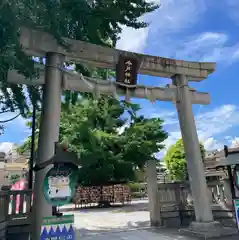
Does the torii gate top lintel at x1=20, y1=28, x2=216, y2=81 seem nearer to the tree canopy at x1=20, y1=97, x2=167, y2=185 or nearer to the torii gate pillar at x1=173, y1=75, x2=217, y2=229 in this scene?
the torii gate pillar at x1=173, y1=75, x2=217, y2=229

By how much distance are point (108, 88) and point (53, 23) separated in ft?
8.31

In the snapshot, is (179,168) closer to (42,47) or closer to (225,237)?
(225,237)

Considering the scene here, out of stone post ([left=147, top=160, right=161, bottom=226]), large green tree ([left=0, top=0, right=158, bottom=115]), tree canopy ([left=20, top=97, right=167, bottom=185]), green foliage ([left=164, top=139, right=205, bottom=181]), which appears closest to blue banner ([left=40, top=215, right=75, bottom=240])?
large green tree ([left=0, top=0, right=158, bottom=115])

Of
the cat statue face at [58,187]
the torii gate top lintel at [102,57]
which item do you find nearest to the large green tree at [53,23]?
the torii gate top lintel at [102,57]

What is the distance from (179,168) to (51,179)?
16.5 metres

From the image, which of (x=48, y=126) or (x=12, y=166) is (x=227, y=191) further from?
(x=12, y=166)

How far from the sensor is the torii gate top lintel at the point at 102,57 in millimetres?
5711

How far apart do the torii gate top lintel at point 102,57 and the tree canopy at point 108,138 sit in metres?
6.29

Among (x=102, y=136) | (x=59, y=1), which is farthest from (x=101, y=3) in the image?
(x=102, y=136)

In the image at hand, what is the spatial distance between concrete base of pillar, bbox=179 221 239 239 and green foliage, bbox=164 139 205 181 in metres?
→ 12.3

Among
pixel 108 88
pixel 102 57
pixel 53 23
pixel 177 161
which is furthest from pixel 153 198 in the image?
pixel 177 161

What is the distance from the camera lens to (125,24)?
668 centimetres

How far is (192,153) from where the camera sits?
6.97m

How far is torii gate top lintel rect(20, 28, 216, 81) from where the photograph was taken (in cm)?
571
